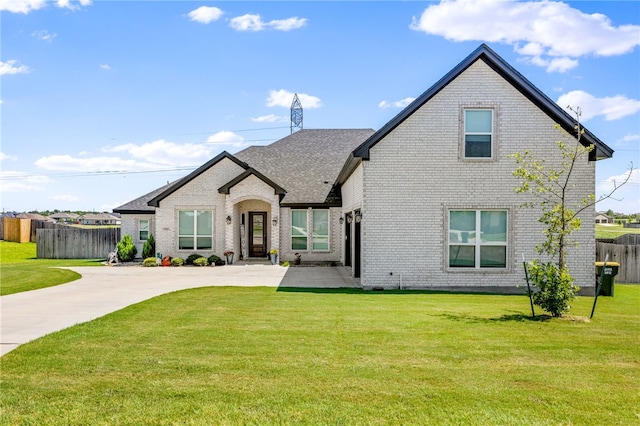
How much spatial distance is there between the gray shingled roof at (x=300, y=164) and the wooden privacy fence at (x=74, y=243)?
4002mm

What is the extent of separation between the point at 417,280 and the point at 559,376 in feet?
27.3

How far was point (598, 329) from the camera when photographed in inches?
333

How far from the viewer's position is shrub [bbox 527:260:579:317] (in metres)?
9.40

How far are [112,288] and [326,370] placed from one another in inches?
412

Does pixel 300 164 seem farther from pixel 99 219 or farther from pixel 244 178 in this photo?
pixel 99 219

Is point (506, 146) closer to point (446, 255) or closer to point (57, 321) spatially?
point (446, 255)

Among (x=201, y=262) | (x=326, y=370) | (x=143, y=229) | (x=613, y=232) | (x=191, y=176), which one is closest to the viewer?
(x=326, y=370)

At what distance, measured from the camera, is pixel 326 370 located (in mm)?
5828

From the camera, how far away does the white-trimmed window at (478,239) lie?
1410 centimetres

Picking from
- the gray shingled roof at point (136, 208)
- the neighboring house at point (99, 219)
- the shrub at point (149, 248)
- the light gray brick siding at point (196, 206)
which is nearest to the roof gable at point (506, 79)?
the light gray brick siding at point (196, 206)

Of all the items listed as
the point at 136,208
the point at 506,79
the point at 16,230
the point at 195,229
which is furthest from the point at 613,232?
the point at 16,230

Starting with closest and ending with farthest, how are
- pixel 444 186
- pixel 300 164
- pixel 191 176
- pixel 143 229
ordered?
pixel 444 186 < pixel 191 176 < pixel 143 229 < pixel 300 164

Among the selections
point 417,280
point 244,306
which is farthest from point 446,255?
point 244,306

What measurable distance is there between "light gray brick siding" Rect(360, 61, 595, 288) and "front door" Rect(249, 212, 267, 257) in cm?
1109
